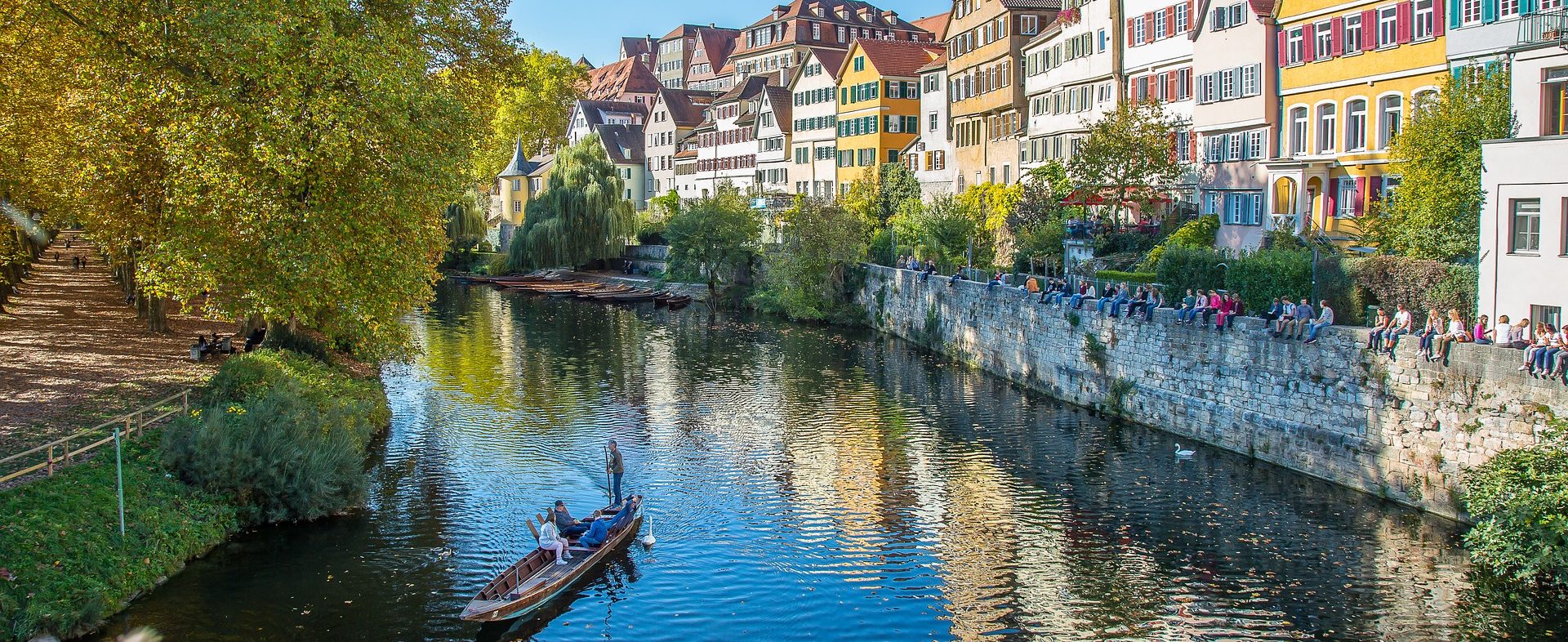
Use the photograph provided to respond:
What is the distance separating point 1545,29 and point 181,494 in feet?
98.7

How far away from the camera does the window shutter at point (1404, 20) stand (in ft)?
112

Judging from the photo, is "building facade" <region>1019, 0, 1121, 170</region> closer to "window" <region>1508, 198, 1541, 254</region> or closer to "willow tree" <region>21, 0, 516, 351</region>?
"window" <region>1508, 198, 1541, 254</region>

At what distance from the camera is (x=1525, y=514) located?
63.5ft

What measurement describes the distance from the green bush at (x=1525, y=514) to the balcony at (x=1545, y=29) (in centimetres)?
1060

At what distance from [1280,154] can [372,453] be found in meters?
30.9

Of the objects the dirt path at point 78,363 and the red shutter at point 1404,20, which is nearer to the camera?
the dirt path at point 78,363

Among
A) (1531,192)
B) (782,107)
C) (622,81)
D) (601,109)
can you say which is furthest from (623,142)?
(1531,192)

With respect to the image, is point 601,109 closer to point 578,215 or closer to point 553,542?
point 578,215

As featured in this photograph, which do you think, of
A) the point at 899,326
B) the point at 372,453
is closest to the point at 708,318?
the point at 899,326

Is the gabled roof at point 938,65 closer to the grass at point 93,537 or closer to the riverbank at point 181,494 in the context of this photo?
the riverbank at point 181,494

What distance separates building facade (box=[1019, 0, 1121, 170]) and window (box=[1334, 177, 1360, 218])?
1240 cm

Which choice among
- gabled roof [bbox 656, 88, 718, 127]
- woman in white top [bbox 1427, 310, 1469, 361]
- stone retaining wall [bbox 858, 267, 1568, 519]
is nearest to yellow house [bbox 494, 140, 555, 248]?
gabled roof [bbox 656, 88, 718, 127]

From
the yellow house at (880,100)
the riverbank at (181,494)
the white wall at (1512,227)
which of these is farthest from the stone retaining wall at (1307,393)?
the yellow house at (880,100)

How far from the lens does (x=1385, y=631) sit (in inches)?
726
